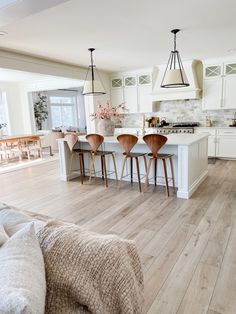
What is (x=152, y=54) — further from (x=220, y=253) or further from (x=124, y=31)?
(x=220, y=253)

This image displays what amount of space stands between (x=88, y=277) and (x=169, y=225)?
195 cm

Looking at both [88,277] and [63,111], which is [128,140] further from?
[63,111]

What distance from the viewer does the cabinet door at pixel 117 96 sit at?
24.1 feet

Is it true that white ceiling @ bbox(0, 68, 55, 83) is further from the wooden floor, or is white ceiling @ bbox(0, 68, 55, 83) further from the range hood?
the range hood

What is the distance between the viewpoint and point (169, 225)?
9.01 feet

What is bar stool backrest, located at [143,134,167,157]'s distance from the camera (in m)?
3.52

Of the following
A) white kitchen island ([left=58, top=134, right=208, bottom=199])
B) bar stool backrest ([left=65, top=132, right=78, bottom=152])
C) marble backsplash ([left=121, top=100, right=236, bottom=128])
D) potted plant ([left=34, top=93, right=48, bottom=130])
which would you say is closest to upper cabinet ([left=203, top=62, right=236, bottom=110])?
marble backsplash ([left=121, top=100, right=236, bottom=128])

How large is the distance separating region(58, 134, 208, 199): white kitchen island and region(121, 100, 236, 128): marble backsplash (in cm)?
188

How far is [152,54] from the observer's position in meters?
5.23

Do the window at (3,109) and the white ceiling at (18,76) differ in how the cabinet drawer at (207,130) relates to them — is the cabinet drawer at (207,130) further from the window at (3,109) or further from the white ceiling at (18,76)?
the window at (3,109)

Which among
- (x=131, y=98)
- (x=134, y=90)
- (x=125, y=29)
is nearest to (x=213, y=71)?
(x=134, y=90)

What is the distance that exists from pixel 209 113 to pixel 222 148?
1.09m

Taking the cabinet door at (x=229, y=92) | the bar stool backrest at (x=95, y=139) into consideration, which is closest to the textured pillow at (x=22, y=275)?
the bar stool backrest at (x=95, y=139)

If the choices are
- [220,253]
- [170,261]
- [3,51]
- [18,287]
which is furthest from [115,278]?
[3,51]
